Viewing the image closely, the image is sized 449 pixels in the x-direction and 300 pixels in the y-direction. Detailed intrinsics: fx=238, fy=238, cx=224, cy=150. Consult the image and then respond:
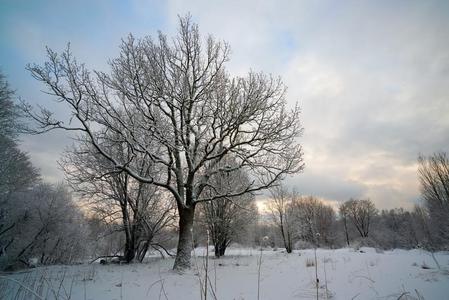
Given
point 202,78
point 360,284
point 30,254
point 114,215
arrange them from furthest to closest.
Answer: point 30,254 → point 114,215 → point 202,78 → point 360,284

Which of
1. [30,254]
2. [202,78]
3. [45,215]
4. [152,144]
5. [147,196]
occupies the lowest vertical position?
[30,254]

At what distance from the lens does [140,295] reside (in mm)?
5887

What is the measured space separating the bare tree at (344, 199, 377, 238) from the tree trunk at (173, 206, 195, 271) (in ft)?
203

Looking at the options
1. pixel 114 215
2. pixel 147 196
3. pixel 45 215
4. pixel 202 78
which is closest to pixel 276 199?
pixel 147 196

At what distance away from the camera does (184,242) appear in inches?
398

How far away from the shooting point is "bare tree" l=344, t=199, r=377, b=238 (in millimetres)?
59250

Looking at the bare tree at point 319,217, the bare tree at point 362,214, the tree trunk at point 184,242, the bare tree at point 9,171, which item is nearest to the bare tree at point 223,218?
the tree trunk at point 184,242

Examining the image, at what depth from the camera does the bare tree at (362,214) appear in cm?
5925

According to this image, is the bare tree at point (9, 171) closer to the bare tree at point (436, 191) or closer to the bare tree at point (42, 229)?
the bare tree at point (42, 229)

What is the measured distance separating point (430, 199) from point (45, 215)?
37669 mm

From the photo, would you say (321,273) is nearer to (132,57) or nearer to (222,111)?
(222,111)

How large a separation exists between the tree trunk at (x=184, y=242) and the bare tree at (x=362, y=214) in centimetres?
6177

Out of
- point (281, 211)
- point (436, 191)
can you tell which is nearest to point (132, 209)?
point (281, 211)

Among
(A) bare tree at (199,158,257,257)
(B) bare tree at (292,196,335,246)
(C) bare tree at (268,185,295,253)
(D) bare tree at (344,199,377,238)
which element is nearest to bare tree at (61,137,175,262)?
(A) bare tree at (199,158,257,257)
